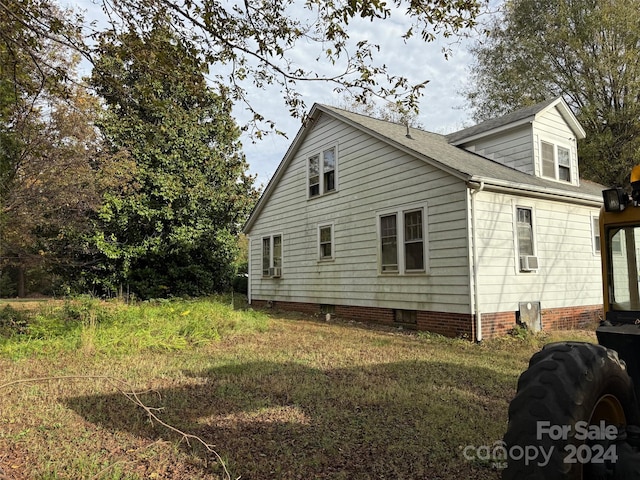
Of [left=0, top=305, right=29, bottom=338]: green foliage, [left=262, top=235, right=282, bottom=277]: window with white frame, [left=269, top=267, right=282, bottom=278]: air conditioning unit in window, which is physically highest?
[left=262, top=235, right=282, bottom=277]: window with white frame

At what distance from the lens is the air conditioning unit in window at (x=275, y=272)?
16.6 metres

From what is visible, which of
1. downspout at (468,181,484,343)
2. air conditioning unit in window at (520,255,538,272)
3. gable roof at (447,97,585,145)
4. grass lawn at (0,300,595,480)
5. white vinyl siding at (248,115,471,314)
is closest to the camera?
grass lawn at (0,300,595,480)

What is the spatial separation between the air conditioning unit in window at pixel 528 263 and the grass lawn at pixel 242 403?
6.48ft

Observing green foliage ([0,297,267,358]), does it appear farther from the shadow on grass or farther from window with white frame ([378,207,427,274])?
window with white frame ([378,207,427,274])

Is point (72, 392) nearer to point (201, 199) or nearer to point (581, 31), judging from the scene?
point (201, 199)

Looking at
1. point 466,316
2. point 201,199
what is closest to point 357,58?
point 466,316

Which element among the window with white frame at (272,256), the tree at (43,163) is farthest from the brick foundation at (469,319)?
the tree at (43,163)

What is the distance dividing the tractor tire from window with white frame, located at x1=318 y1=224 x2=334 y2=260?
11.9 metres

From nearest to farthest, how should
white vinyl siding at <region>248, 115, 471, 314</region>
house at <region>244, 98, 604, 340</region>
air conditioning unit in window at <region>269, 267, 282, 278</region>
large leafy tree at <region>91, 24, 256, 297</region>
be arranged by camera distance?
1. house at <region>244, 98, 604, 340</region>
2. white vinyl siding at <region>248, 115, 471, 314</region>
3. air conditioning unit in window at <region>269, 267, 282, 278</region>
4. large leafy tree at <region>91, 24, 256, 297</region>

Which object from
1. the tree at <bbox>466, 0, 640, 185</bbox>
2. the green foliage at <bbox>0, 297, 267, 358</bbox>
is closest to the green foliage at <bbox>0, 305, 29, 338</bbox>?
the green foliage at <bbox>0, 297, 267, 358</bbox>

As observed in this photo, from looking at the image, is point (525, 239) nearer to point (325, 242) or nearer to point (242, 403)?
point (325, 242)

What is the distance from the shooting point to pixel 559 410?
1797 mm

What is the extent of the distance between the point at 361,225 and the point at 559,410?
11.1m

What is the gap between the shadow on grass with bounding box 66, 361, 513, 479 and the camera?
11.3 ft
